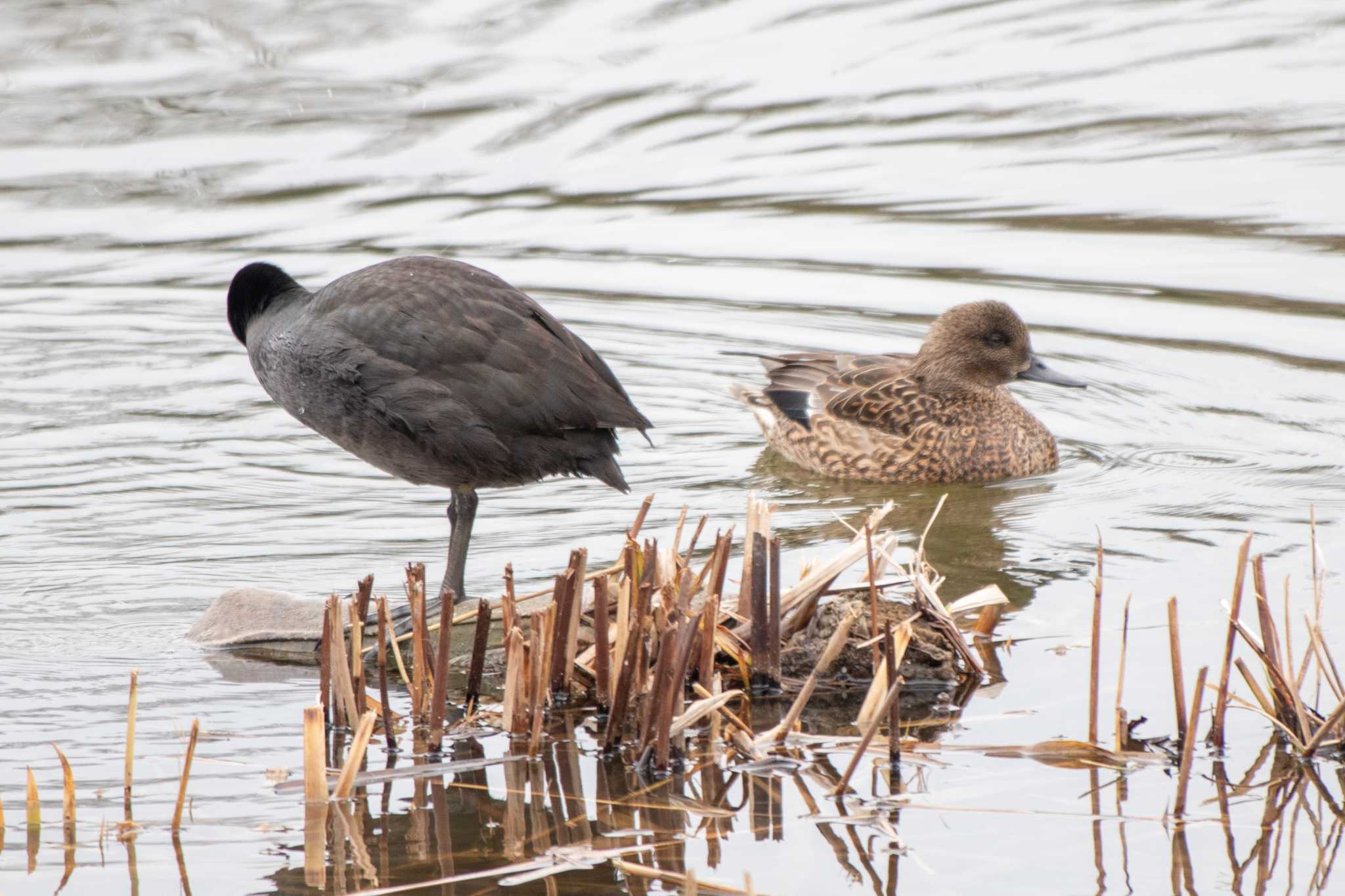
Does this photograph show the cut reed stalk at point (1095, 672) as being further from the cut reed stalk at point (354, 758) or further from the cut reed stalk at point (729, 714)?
the cut reed stalk at point (354, 758)

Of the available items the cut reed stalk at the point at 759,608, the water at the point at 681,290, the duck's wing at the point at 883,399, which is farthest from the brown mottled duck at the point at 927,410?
the cut reed stalk at the point at 759,608

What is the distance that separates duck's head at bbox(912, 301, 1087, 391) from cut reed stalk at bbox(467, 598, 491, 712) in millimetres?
4892

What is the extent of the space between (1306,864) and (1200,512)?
12.7 ft

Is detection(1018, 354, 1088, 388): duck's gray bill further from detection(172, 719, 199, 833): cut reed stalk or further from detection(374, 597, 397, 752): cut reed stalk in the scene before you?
detection(172, 719, 199, 833): cut reed stalk

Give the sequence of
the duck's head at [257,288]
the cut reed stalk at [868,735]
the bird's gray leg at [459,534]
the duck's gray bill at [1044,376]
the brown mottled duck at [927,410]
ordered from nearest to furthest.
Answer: the cut reed stalk at [868,735]
the bird's gray leg at [459,534]
the duck's head at [257,288]
the brown mottled duck at [927,410]
the duck's gray bill at [1044,376]

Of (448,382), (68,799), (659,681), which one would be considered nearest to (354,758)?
(68,799)

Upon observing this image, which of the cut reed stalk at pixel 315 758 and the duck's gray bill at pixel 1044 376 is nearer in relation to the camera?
the cut reed stalk at pixel 315 758

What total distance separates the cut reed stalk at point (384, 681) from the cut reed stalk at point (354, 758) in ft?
1.97

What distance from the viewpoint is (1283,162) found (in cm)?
1359

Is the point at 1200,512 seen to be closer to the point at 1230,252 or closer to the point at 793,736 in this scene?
the point at 793,736

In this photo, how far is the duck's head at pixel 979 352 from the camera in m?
9.88

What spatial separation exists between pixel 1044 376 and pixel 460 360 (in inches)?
170

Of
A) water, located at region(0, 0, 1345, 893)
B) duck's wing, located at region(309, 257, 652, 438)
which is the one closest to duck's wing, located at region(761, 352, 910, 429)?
water, located at region(0, 0, 1345, 893)

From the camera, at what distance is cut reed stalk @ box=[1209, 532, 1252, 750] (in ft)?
16.0
